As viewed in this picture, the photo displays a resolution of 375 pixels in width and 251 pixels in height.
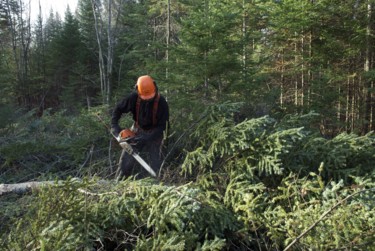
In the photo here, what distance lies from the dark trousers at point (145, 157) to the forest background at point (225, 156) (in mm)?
198

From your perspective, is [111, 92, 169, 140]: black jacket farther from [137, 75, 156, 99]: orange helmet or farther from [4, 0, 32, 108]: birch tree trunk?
[4, 0, 32, 108]: birch tree trunk

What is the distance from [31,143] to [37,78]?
60.3 feet

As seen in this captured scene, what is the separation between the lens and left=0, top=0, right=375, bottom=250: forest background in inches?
96.3

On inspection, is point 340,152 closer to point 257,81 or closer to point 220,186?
point 220,186

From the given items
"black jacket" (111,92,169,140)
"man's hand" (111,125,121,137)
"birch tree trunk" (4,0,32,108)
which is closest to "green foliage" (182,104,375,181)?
"black jacket" (111,92,169,140)

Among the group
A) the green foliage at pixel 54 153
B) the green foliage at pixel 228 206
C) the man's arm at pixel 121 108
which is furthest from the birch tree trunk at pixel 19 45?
the green foliage at pixel 228 206

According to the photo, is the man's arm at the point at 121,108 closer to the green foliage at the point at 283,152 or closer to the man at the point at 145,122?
the man at the point at 145,122

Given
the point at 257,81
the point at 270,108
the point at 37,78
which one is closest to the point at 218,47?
the point at 257,81

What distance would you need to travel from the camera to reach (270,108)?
24.8ft

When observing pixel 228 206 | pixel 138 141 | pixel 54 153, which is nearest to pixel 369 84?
pixel 138 141

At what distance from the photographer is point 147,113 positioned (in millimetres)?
4938

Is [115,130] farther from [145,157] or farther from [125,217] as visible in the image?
[125,217]

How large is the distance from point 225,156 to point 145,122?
1737mm

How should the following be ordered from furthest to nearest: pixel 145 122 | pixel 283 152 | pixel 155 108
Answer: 1. pixel 145 122
2. pixel 155 108
3. pixel 283 152
